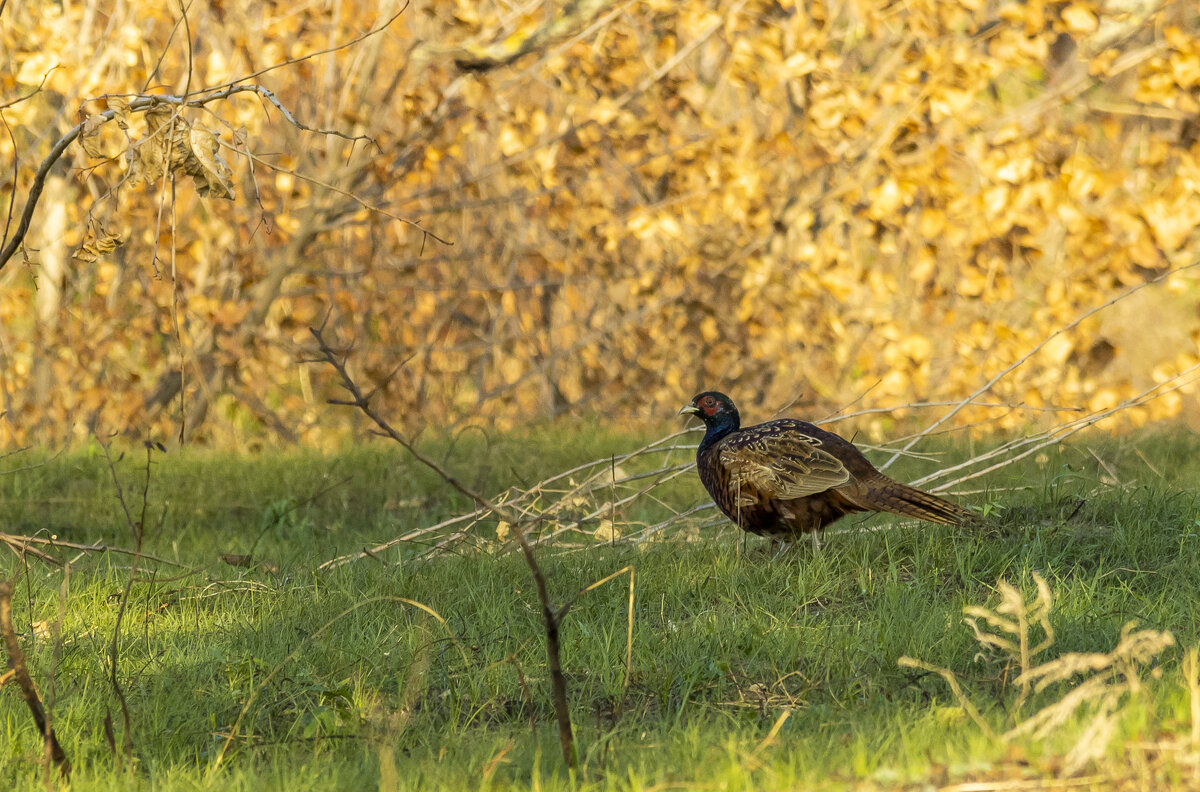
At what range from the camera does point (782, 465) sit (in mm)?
5566

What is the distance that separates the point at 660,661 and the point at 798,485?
1502 mm

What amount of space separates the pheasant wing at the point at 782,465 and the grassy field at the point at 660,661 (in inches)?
12.1

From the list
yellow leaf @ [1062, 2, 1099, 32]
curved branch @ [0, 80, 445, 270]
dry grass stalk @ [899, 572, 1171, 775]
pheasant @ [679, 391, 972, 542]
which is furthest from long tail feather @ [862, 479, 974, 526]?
yellow leaf @ [1062, 2, 1099, 32]

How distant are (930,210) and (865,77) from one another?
128cm

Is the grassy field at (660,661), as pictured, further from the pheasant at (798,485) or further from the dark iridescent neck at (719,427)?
the dark iridescent neck at (719,427)

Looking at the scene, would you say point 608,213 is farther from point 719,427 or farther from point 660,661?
point 660,661

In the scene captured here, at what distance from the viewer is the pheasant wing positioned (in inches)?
215

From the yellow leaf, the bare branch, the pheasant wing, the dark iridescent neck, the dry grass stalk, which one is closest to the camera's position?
the dry grass stalk

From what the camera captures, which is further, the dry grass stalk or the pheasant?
the pheasant

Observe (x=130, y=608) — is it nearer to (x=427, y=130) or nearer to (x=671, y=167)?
(x=427, y=130)

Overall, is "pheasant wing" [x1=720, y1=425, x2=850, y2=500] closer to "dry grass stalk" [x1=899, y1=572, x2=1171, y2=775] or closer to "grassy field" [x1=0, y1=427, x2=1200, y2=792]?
"grassy field" [x1=0, y1=427, x2=1200, y2=792]

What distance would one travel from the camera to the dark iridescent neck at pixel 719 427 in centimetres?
629

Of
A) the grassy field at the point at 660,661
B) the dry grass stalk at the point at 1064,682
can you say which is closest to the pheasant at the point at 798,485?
the grassy field at the point at 660,661

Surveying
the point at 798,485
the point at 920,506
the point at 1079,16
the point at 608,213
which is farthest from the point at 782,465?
the point at 608,213
